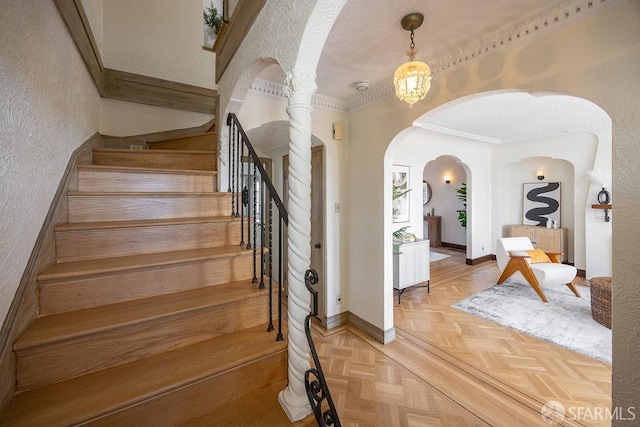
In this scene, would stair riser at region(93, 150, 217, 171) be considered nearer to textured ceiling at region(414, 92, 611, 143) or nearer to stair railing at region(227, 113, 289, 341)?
stair railing at region(227, 113, 289, 341)

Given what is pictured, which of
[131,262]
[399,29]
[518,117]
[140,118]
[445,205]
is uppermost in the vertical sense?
[518,117]

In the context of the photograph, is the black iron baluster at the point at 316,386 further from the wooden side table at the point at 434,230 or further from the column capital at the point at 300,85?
the wooden side table at the point at 434,230

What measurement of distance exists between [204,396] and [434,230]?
8.32 meters

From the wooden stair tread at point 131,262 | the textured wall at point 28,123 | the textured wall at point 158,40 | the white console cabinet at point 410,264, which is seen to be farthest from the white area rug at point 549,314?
the textured wall at point 158,40

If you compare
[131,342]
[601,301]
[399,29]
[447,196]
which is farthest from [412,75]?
[447,196]

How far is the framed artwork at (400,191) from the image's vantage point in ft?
16.3

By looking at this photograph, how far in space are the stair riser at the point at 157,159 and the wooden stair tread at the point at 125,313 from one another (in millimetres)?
1437

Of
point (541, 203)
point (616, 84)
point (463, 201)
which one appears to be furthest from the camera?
point (463, 201)

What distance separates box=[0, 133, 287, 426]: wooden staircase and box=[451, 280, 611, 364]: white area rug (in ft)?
10.8

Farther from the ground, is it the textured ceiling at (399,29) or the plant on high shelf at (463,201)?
the textured ceiling at (399,29)

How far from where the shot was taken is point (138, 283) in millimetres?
1390

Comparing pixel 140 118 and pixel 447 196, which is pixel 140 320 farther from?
pixel 447 196

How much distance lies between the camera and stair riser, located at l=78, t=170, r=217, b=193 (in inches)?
71.3

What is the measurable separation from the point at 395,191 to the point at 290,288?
4.09m
